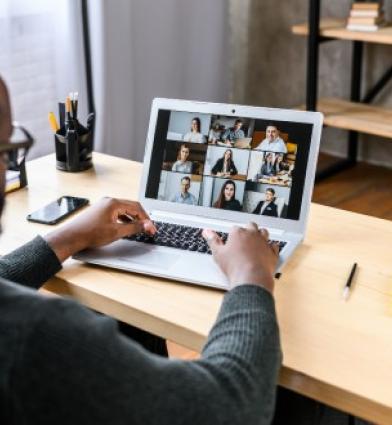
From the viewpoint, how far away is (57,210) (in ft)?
4.89

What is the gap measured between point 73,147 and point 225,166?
513 mm

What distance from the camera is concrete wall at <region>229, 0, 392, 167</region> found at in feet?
12.2

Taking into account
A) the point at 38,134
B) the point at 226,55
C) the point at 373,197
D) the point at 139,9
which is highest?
the point at 139,9

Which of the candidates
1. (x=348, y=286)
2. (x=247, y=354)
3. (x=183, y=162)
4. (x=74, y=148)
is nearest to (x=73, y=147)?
(x=74, y=148)

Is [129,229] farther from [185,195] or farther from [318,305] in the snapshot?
[318,305]

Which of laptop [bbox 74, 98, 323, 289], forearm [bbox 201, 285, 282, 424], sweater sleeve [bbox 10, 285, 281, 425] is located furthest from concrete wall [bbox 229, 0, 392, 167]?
sweater sleeve [bbox 10, 285, 281, 425]

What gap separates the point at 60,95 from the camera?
298 centimetres

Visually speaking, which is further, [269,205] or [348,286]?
[269,205]

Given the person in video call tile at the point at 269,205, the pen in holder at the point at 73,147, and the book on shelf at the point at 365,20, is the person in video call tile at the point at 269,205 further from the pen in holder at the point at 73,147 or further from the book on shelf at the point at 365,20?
the book on shelf at the point at 365,20

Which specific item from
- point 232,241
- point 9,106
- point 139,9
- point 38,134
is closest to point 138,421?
point 9,106

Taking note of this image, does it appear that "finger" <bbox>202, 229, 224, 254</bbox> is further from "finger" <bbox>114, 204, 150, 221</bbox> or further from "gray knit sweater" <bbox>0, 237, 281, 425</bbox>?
"gray knit sweater" <bbox>0, 237, 281, 425</bbox>

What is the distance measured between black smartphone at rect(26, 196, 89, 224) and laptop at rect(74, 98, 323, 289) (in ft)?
0.54

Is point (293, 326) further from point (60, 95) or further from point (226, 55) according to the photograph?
point (226, 55)

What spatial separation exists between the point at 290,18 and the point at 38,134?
171 centimetres
